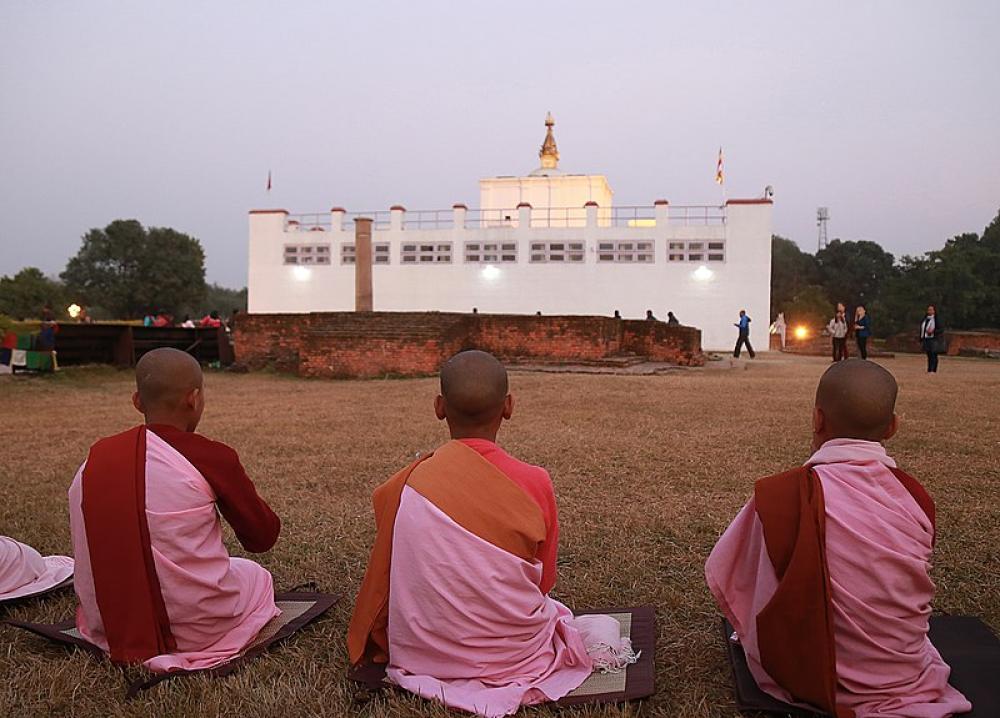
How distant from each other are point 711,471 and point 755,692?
133 inches

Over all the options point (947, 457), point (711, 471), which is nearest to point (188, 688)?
point (711, 471)

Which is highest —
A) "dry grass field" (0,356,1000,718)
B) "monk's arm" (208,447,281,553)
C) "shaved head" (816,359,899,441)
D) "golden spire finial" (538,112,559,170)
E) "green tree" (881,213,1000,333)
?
"golden spire finial" (538,112,559,170)

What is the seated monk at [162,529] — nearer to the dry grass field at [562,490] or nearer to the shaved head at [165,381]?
the shaved head at [165,381]

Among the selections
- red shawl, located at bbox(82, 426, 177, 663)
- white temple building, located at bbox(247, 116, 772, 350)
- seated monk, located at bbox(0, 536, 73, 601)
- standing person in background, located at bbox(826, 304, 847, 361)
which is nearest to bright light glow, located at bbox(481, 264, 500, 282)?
white temple building, located at bbox(247, 116, 772, 350)

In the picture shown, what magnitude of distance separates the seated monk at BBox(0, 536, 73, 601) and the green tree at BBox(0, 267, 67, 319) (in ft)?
136

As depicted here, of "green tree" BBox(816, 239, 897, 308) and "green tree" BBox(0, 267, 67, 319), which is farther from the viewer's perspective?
"green tree" BBox(816, 239, 897, 308)

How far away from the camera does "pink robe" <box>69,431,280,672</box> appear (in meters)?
2.47

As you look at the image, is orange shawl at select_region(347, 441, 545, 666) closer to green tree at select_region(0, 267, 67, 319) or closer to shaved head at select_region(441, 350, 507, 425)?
shaved head at select_region(441, 350, 507, 425)

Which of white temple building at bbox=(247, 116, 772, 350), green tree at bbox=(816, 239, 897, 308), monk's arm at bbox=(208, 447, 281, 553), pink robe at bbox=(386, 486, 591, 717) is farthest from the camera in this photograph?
green tree at bbox=(816, 239, 897, 308)

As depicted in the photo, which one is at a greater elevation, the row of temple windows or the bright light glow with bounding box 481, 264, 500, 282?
the row of temple windows

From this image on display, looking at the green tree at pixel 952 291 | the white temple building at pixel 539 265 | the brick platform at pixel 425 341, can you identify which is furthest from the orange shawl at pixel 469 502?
the green tree at pixel 952 291

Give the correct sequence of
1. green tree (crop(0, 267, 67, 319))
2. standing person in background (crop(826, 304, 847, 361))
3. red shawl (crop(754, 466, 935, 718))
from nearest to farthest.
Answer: red shawl (crop(754, 466, 935, 718)) → standing person in background (crop(826, 304, 847, 361)) → green tree (crop(0, 267, 67, 319))

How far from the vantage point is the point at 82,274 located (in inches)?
2083

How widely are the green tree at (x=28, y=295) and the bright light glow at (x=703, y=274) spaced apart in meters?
31.1
